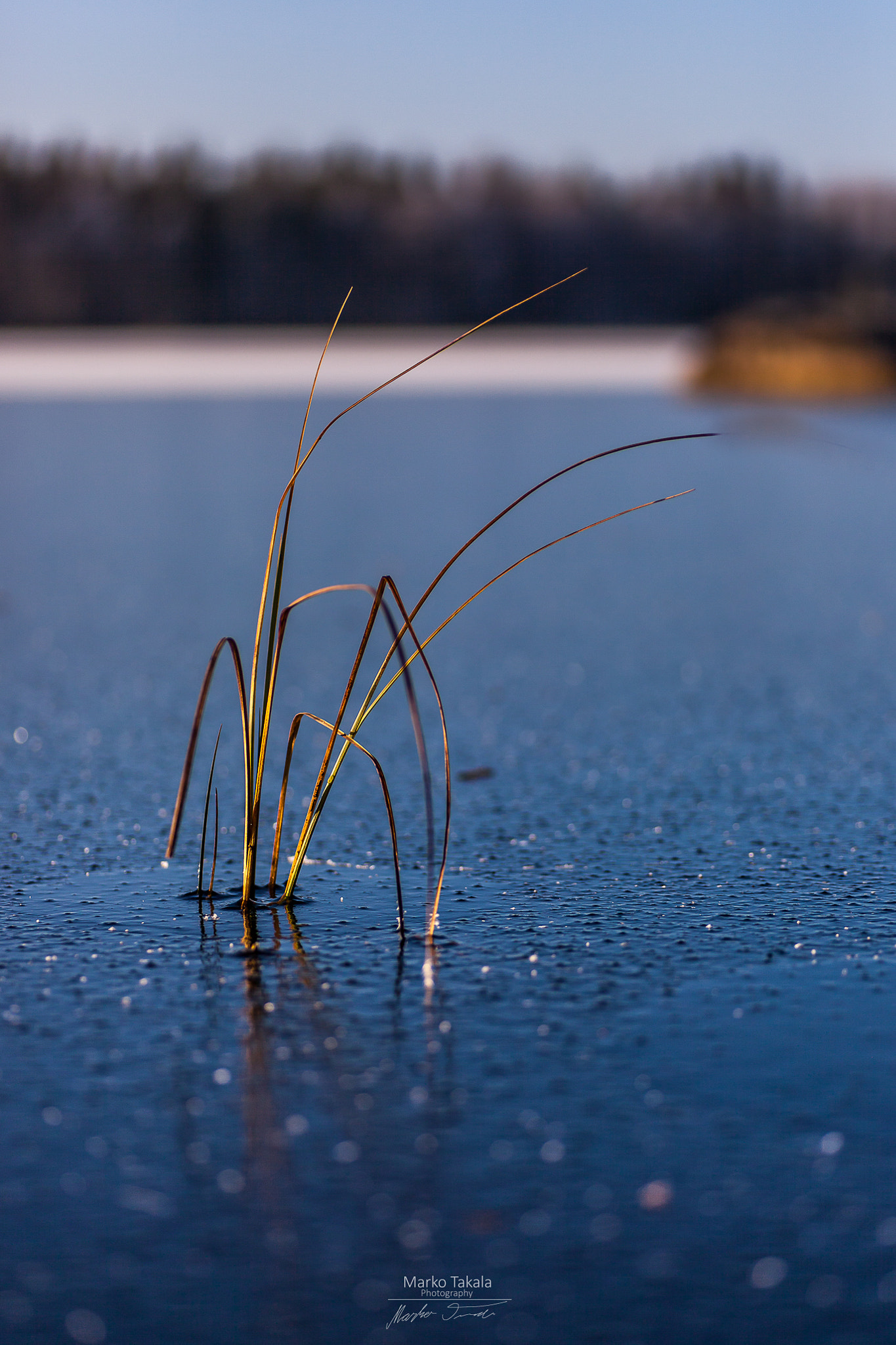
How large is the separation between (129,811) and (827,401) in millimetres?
13614

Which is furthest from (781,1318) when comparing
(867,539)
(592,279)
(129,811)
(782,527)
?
(592,279)

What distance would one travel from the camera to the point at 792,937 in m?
2.46

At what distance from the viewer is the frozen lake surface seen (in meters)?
1.51

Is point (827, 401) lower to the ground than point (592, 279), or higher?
lower

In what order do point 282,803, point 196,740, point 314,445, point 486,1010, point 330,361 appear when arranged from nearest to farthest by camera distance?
point 314,445, point 486,1010, point 196,740, point 282,803, point 330,361

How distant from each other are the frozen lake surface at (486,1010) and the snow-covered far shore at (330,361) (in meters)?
13.5

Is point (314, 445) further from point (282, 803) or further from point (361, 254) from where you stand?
point (361, 254)

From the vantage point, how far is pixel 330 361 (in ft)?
78.8

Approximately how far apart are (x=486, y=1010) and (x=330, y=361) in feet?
74.1

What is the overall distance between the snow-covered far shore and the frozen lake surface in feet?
44.5

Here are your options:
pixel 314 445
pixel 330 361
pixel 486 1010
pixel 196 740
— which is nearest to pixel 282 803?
pixel 196 740

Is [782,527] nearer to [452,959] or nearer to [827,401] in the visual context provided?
[452,959]
